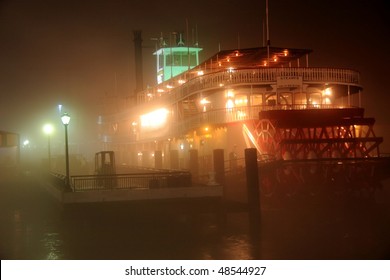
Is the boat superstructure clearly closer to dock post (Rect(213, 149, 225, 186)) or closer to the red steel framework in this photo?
the red steel framework

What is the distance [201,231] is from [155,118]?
17.9 metres

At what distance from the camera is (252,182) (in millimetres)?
15500

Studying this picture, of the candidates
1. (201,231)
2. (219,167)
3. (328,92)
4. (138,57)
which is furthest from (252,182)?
(138,57)

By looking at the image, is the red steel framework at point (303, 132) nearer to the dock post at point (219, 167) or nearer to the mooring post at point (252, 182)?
the dock post at point (219, 167)

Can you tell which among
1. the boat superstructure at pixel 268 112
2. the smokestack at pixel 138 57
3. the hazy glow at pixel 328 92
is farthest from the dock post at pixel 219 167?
the smokestack at pixel 138 57

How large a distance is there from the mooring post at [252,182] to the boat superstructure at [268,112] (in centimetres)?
327

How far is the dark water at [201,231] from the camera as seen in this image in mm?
11969

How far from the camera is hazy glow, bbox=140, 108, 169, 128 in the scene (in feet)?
99.2

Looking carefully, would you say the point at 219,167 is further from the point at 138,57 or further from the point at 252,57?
the point at 138,57

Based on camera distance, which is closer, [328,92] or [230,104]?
[230,104]

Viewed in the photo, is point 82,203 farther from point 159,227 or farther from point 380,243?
point 380,243

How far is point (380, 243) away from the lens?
13.0 meters

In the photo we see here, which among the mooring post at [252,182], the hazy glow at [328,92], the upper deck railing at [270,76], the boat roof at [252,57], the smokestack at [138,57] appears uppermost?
the smokestack at [138,57]

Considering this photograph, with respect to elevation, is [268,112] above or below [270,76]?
below
